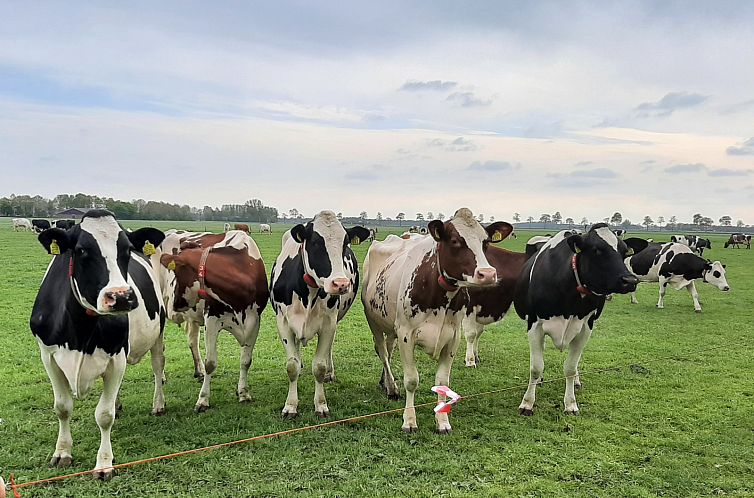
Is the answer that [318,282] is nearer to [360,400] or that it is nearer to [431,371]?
[360,400]

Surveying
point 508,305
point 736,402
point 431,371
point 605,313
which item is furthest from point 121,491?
point 605,313

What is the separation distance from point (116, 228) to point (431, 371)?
5.38 m

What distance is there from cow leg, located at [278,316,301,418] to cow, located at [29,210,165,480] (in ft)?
5.73

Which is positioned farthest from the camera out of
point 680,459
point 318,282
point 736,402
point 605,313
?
point 605,313

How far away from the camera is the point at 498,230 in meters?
6.39

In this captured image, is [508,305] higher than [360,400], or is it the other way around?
[508,305]

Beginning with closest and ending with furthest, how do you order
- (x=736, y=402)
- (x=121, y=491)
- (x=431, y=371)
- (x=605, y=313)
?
(x=121, y=491) → (x=736, y=402) → (x=431, y=371) → (x=605, y=313)

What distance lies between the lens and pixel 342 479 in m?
4.96

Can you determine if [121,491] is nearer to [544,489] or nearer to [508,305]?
[544,489]

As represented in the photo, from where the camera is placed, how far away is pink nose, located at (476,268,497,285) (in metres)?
5.57

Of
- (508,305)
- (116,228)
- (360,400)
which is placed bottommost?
(360,400)

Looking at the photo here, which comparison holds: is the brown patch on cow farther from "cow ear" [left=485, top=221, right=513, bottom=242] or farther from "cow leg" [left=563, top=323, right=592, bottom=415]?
"cow ear" [left=485, top=221, right=513, bottom=242]

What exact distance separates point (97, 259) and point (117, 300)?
1.51 ft

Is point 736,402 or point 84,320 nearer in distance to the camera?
point 84,320
